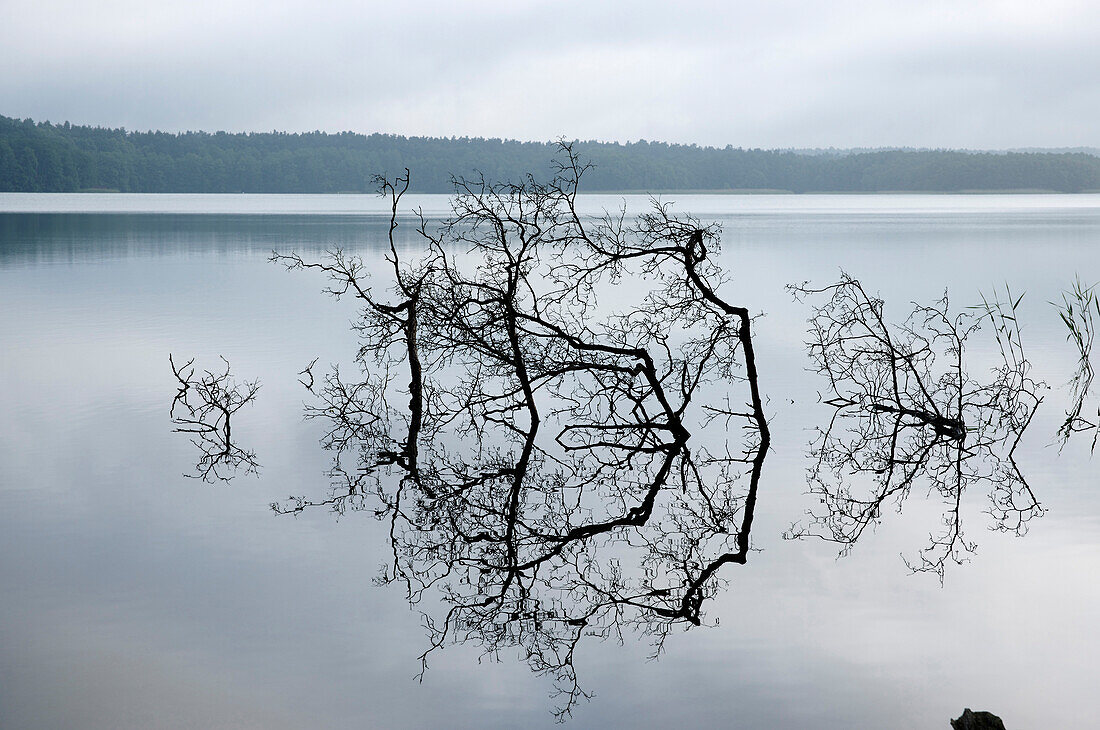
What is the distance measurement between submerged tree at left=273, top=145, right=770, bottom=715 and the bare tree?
812 millimetres

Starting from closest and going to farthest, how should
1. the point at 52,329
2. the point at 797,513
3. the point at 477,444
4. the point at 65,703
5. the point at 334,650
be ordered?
1. the point at 65,703
2. the point at 334,650
3. the point at 797,513
4. the point at 477,444
5. the point at 52,329

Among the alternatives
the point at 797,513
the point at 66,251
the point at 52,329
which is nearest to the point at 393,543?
the point at 797,513

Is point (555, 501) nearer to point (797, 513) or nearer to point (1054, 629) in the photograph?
point (797, 513)

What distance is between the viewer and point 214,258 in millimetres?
33156

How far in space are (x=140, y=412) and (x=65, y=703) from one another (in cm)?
686

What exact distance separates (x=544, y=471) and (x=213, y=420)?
152 inches

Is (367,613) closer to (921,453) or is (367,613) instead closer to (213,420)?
(921,453)

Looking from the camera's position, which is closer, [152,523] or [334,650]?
[334,650]

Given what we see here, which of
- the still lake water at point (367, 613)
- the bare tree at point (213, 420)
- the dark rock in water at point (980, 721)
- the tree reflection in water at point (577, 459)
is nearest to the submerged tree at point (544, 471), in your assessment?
the tree reflection in water at point (577, 459)

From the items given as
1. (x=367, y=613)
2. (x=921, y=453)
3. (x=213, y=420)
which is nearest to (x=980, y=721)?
(x=367, y=613)

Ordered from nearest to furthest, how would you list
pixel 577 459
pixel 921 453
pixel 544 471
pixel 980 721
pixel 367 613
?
pixel 980 721 → pixel 367 613 → pixel 544 471 → pixel 577 459 → pixel 921 453

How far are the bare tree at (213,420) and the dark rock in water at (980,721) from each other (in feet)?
19.9

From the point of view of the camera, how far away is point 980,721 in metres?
4.30

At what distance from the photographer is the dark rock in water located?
4.28 m
